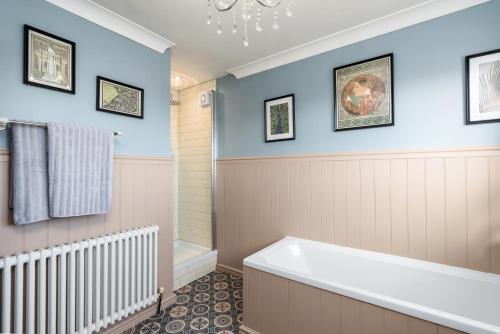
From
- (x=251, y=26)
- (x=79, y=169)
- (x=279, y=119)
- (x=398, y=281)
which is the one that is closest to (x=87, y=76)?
(x=79, y=169)

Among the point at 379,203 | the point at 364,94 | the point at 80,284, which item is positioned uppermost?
the point at 364,94

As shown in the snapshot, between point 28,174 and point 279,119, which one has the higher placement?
point 279,119

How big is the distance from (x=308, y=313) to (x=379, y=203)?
997mm

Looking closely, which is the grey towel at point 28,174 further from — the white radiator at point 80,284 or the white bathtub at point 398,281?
the white bathtub at point 398,281

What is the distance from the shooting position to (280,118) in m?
2.38

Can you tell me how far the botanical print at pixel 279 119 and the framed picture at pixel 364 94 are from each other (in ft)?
1.60

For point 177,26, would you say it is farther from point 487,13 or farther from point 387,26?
point 487,13

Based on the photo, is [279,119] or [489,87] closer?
[489,87]

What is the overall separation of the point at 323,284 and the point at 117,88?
200cm

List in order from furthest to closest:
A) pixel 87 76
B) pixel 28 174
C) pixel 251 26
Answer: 1. pixel 251 26
2. pixel 87 76
3. pixel 28 174

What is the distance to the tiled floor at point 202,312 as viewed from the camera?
1.78 m

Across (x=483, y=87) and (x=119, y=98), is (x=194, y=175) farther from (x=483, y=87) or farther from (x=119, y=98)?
(x=483, y=87)

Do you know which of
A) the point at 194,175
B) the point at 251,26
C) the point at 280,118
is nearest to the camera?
the point at 251,26

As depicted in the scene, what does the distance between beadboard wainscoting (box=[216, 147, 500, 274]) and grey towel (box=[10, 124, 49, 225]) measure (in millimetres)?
1696
